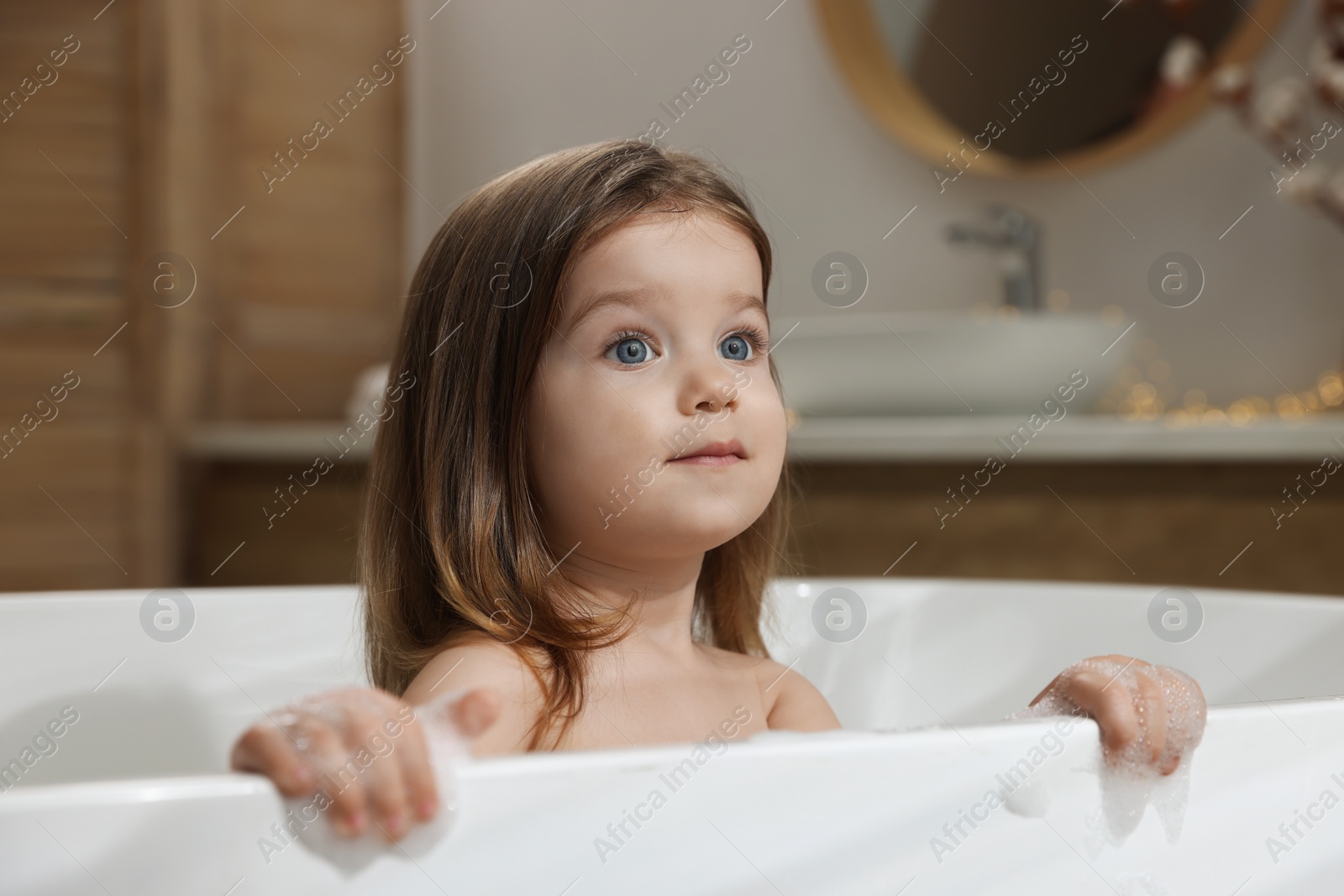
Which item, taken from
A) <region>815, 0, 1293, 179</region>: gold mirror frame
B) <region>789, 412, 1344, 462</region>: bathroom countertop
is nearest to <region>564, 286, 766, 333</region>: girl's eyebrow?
<region>789, 412, 1344, 462</region>: bathroom countertop

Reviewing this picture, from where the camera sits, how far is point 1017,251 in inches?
70.4

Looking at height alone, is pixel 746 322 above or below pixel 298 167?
above

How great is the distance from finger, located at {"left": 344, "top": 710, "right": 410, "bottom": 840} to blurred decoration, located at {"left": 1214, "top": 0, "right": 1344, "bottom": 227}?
60.2 inches

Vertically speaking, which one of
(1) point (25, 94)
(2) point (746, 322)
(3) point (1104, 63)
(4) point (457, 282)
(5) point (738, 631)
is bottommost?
(1) point (25, 94)

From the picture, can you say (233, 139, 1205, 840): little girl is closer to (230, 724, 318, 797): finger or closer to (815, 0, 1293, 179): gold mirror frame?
(230, 724, 318, 797): finger

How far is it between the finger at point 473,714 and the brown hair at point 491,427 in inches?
9.5

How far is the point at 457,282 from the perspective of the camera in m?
0.79

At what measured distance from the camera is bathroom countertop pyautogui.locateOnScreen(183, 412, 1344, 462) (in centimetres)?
116

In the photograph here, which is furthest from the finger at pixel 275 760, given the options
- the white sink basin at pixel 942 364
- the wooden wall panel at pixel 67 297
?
the wooden wall panel at pixel 67 297

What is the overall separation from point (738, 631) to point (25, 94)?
1.87 meters

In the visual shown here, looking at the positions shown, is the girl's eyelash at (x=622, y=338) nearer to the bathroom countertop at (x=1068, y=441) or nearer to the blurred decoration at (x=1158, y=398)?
the bathroom countertop at (x=1068, y=441)

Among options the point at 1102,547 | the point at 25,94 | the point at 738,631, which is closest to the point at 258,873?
the point at 738,631

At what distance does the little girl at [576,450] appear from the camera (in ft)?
2.36

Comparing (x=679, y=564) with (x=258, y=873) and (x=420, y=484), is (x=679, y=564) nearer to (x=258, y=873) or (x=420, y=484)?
(x=420, y=484)
